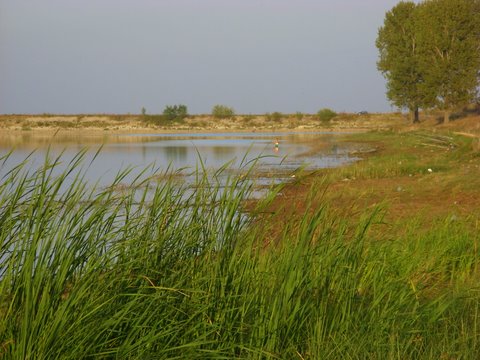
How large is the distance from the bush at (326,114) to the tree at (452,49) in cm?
4160

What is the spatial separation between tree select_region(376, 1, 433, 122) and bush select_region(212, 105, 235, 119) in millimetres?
38519

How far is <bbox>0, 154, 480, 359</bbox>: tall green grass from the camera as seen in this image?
3.75m

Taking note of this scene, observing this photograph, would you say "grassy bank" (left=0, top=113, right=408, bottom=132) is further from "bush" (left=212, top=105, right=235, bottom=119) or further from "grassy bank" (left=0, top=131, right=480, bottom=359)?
"grassy bank" (left=0, top=131, right=480, bottom=359)

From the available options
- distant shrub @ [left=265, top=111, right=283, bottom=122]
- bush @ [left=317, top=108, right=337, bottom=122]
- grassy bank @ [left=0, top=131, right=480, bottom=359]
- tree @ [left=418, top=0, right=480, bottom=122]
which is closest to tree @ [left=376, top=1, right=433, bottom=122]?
tree @ [left=418, top=0, right=480, bottom=122]

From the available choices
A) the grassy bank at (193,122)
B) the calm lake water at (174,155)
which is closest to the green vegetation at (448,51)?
the calm lake water at (174,155)

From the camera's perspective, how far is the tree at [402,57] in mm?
55125

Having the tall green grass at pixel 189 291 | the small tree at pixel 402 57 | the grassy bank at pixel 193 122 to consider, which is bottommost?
the grassy bank at pixel 193 122

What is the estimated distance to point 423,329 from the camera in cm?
465

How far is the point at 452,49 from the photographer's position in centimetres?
4747

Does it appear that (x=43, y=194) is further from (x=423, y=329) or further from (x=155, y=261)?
(x=423, y=329)

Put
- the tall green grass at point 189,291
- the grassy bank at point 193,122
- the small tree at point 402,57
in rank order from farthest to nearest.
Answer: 1. the grassy bank at point 193,122
2. the small tree at point 402,57
3. the tall green grass at point 189,291

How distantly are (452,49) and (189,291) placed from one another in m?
46.8

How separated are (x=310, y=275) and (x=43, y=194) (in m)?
1.78

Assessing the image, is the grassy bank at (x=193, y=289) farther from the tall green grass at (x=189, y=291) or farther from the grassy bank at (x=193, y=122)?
the grassy bank at (x=193, y=122)
